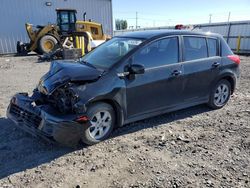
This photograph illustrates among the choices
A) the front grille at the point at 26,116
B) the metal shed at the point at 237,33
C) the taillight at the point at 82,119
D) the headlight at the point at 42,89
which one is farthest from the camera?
the metal shed at the point at 237,33

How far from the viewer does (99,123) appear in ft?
12.9

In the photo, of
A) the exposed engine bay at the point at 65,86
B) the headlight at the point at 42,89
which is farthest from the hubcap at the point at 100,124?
the headlight at the point at 42,89

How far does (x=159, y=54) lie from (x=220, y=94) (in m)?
2.03

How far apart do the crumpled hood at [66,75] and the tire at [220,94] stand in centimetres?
278

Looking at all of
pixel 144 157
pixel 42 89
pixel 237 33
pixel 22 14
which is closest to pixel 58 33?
pixel 22 14

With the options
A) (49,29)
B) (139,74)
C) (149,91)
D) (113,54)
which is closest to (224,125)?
(149,91)

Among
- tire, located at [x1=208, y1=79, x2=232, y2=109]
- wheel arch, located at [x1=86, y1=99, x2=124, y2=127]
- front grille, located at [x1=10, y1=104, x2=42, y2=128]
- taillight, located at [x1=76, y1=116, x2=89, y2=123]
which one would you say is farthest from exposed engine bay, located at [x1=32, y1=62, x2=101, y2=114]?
tire, located at [x1=208, y1=79, x2=232, y2=109]

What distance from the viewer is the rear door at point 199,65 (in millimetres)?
4820

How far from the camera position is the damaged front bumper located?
3.45 m

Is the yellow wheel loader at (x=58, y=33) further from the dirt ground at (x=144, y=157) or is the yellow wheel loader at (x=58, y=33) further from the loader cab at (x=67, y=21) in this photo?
the dirt ground at (x=144, y=157)

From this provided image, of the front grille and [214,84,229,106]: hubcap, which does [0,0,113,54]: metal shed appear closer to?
the front grille

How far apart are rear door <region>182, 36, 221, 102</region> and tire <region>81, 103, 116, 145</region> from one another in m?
1.70

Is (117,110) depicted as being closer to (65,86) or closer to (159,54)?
(65,86)

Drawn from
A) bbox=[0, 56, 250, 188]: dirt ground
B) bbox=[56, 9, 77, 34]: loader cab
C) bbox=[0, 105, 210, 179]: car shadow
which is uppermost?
bbox=[56, 9, 77, 34]: loader cab
